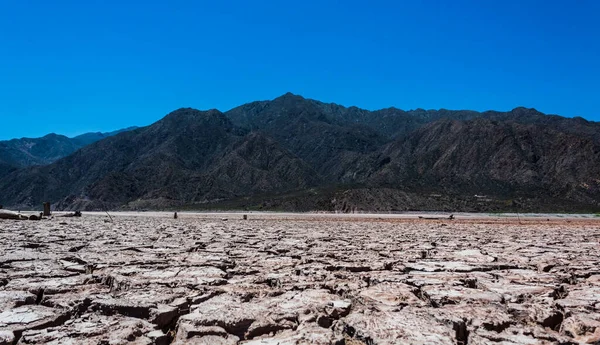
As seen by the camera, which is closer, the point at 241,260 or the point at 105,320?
the point at 105,320

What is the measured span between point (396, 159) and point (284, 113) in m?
75.8

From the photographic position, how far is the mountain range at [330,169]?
69250 mm

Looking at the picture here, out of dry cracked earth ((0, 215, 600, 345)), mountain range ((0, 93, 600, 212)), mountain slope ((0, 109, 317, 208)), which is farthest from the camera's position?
mountain slope ((0, 109, 317, 208))

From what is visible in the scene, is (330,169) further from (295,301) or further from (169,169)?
(295,301)

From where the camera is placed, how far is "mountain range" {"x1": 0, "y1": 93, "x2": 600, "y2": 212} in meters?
69.2

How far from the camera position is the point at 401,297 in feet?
12.3

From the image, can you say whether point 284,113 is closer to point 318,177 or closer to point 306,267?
point 318,177

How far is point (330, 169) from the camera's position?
112 metres

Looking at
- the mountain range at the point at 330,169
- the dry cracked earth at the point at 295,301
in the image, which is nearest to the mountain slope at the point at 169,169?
the mountain range at the point at 330,169

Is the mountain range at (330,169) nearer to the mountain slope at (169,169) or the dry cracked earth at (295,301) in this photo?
the mountain slope at (169,169)

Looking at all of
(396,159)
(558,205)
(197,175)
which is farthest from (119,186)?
(558,205)

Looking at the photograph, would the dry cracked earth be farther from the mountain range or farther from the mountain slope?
the mountain slope

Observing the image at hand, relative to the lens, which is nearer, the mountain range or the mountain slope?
the mountain range

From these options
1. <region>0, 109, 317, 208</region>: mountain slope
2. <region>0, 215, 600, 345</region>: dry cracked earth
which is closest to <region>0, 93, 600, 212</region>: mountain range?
<region>0, 109, 317, 208</region>: mountain slope
